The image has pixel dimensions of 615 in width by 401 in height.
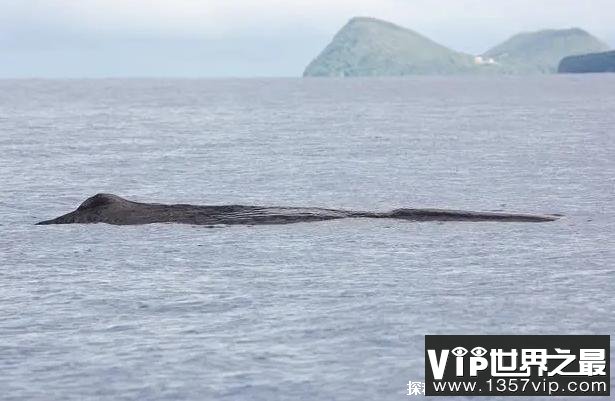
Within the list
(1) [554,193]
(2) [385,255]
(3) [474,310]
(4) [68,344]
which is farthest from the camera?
(1) [554,193]

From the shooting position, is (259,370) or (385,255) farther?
(385,255)

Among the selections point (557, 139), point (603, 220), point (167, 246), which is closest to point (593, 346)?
point (167, 246)

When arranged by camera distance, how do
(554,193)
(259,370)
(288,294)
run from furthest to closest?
(554,193)
(288,294)
(259,370)

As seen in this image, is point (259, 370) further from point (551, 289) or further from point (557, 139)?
point (557, 139)

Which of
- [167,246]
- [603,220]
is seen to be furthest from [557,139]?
[167,246]

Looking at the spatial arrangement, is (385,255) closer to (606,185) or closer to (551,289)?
(551,289)

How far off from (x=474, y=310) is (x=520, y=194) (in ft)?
82.6

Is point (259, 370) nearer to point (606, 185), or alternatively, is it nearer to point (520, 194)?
point (520, 194)

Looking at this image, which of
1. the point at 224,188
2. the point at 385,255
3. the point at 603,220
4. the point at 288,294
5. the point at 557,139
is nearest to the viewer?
the point at 288,294

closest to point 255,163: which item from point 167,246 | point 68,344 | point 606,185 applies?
point 606,185

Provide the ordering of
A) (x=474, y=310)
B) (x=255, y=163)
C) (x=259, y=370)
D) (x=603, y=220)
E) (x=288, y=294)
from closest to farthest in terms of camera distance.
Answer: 1. (x=259, y=370)
2. (x=474, y=310)
3. (x=288, y=294)
4. (x=603, y=220)
5. (x=255, y=163)

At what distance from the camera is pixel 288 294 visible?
91.0 ft

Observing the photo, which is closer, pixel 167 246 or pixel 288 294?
pixel 288 294

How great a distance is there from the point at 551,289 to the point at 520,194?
2258 centimetres
